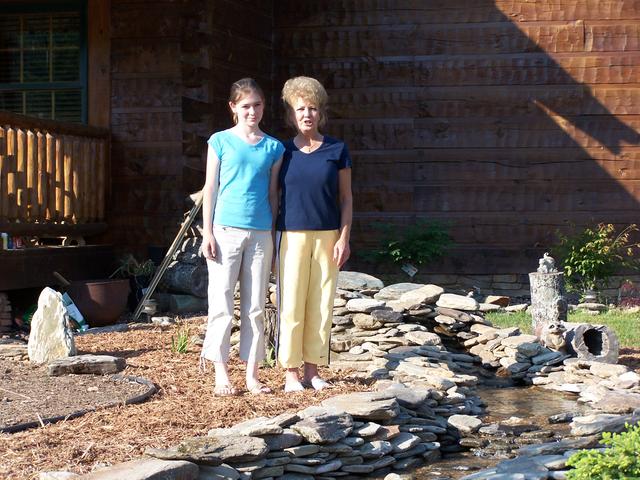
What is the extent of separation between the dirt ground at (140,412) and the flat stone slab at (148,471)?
8.8 inches

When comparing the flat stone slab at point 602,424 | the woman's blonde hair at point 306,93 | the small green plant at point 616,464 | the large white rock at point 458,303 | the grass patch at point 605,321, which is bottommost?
the flat stone slab at point 602,424

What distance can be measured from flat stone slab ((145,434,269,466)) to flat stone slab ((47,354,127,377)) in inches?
74.8

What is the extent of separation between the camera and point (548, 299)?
948cm

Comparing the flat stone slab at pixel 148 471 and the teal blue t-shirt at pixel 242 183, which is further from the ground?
the teal blue t-shirt at pixel 242 183

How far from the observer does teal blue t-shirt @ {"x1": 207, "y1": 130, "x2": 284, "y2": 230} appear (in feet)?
21.3

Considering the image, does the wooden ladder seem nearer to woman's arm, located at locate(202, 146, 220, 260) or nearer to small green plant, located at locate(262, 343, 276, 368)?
small green plant, located at locate(262, 343, 276, 368)

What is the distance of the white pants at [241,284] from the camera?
6.51 meters

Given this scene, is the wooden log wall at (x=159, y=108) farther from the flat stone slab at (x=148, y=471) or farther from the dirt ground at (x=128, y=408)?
the flat stone slab at (x=148, y=471)

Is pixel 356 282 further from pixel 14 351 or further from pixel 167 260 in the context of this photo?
pixel 14 351

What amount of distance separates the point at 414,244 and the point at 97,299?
347 centimetres

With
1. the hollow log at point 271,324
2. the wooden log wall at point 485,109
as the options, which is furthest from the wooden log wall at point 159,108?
the hollow log at point 271,324

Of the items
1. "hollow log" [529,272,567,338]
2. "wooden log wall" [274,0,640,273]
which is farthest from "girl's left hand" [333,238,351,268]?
"wooden log wall" [274,0,640,273]

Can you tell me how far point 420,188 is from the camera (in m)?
12.4

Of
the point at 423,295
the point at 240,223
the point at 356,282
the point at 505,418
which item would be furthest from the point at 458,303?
the point at 240,223
